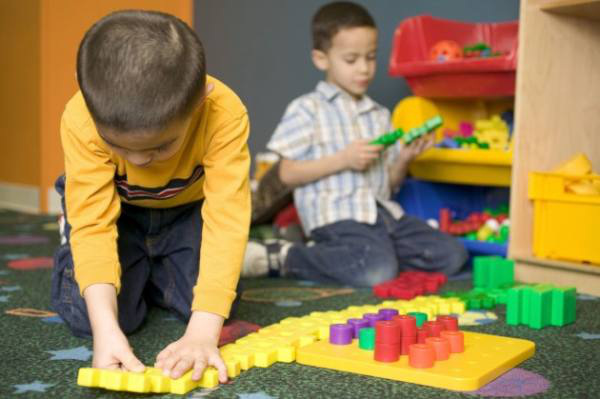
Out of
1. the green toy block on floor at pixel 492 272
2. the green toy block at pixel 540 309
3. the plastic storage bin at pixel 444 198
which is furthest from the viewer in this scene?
the plastic storage bin at pixel 444 198

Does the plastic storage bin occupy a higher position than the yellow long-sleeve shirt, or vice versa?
the yellow long-sleeve shirt

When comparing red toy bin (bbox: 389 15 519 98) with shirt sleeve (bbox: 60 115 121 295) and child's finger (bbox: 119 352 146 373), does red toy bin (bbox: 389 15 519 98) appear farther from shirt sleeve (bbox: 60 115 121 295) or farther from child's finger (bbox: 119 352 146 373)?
child's finger (bbox: 119 352 146 373)

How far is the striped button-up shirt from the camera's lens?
1.60 meters

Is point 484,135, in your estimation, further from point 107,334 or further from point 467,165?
point 107,334

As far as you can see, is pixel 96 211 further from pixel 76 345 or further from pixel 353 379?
pixel 353 379

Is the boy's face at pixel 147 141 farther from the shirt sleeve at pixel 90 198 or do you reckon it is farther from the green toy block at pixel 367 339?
the green toy block at pixel 367 339

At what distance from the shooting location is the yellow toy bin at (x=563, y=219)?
1.36m

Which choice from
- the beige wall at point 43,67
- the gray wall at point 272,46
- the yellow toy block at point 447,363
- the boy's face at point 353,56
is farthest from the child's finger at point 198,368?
the beige wall at point 43,67

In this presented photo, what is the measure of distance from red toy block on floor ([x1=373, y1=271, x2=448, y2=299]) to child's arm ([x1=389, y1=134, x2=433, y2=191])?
27 cm

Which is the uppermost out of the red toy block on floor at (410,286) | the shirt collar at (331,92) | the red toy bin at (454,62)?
the red toy bin at (454,62)

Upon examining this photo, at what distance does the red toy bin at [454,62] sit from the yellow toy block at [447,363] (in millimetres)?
770

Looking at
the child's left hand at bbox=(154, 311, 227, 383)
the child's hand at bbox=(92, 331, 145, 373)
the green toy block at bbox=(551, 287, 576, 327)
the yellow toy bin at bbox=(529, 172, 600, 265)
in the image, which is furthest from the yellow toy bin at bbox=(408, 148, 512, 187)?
the child's hand at bbox=(92, 331, 145, 373)

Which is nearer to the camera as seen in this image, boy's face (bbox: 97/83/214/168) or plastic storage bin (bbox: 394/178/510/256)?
boy's face (bbox: 97/83/214/168)

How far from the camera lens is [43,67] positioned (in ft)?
8.52
